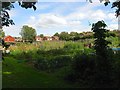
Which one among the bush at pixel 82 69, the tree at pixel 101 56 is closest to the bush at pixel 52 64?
the bush at pixel 82 69

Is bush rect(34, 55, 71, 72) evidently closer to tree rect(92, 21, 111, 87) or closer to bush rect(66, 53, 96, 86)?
bush rect(66, 53, 96, 86)

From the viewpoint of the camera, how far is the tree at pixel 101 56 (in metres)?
11.5

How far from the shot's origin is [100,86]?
37.2 ft

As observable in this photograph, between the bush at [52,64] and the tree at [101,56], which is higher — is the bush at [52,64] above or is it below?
below

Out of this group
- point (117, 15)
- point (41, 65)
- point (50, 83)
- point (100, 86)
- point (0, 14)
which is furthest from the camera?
point (41, 65)

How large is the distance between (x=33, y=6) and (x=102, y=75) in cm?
494

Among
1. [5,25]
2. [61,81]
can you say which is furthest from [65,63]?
[5,25]

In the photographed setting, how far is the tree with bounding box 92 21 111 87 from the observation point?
11.5m

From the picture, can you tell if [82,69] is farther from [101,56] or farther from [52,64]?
[52,64]

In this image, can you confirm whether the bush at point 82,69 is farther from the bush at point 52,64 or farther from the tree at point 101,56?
the bush at point 52,64

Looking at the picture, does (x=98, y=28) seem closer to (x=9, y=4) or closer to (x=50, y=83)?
(x=50, y=83)

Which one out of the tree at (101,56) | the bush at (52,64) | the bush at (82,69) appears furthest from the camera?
the bush at (52,64)

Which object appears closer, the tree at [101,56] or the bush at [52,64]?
the tree at [101,56]

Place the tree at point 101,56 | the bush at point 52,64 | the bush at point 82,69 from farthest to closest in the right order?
the bush at point 52,64 → the bush at point 82,69 → the tree at point 101,56
